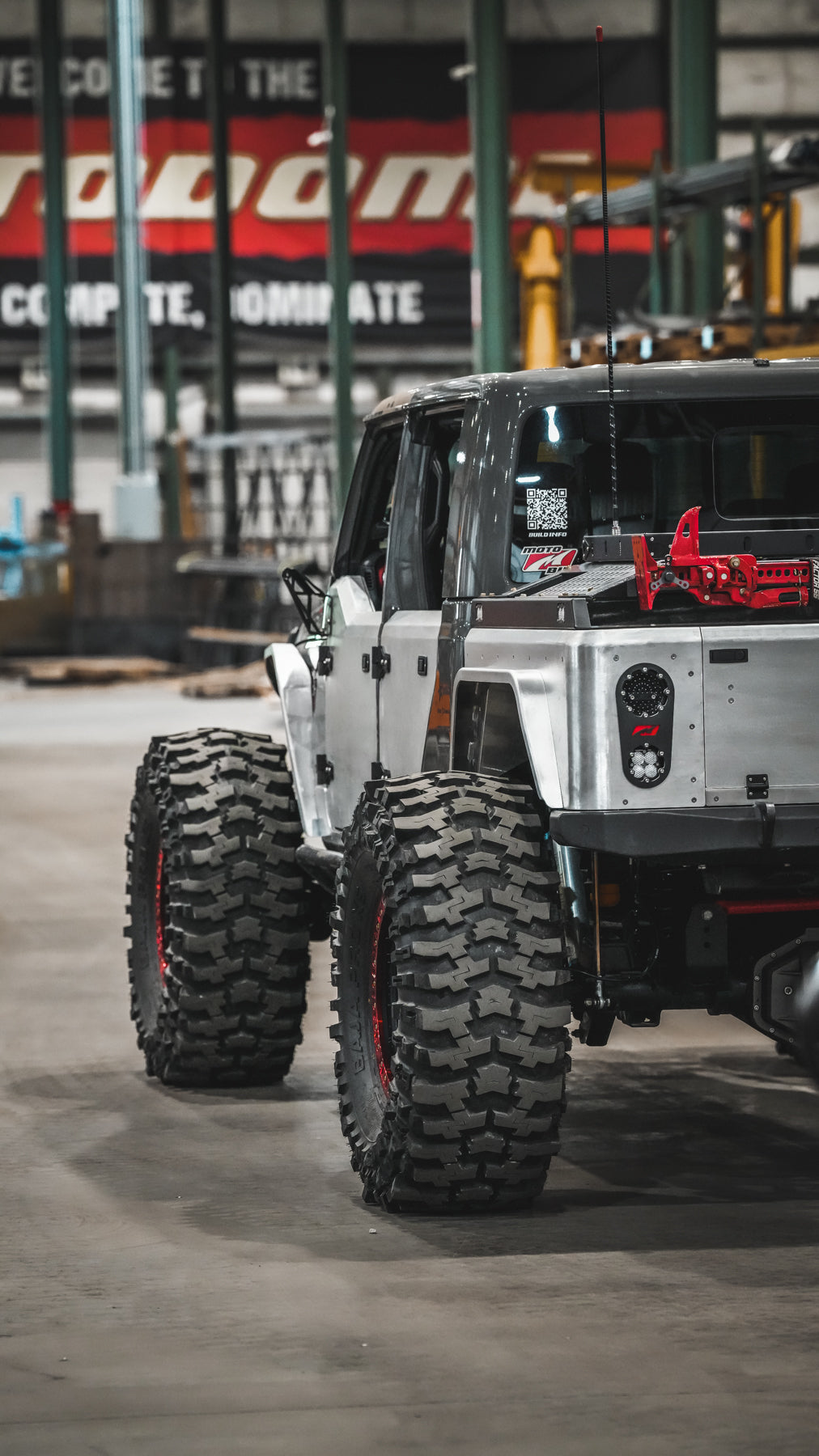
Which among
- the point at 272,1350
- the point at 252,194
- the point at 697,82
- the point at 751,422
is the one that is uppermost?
the point at 252,194

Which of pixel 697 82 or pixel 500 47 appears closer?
pixel 697 82

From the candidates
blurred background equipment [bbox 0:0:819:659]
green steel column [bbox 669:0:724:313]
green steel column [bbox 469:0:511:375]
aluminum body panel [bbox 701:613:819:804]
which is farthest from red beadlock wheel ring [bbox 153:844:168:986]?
blurred background equipment [bbox 0:0:819:659]

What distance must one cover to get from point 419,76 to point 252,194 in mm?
4064

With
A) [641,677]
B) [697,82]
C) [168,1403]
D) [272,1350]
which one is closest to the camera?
[168,1403]

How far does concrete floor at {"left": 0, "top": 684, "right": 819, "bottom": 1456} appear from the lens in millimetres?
4336

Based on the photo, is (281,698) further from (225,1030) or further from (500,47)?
(500,47)

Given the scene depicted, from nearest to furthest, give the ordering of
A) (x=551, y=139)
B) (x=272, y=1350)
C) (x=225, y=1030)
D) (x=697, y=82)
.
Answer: (x=272, y=1350), (x=225, y=1030), (x=697, y=82), (x=551, y=139)

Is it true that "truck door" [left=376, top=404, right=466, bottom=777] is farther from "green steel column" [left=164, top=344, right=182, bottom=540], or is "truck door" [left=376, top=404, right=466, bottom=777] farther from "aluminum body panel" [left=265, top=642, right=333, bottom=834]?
"green steel column" [left=164, top=344, right=182, bottom=540]

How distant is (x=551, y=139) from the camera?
45.2m

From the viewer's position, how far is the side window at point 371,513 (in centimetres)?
721

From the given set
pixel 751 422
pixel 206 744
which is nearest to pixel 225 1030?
pixel 206 744

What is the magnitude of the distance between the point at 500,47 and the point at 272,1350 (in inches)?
858

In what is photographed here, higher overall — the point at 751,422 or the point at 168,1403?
the point at 751,422

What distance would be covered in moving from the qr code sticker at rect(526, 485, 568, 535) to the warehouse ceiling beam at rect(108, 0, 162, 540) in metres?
29.1
